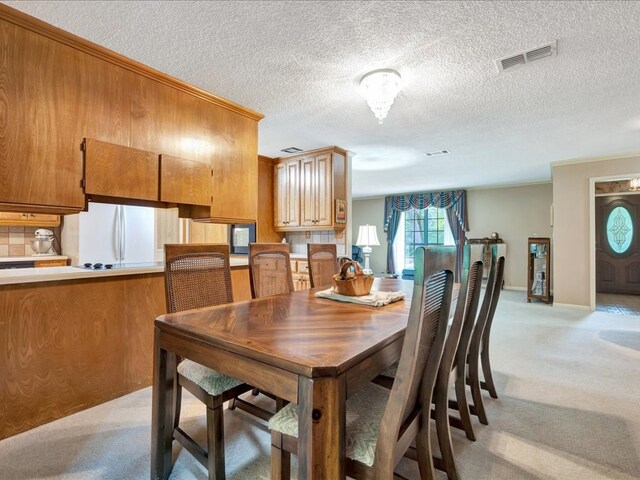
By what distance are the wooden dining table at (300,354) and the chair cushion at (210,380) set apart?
0.09 meters

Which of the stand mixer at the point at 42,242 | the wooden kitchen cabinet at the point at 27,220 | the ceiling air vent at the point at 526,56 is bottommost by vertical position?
the stand mixer at the point at 42,242

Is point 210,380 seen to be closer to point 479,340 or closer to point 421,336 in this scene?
point 421,336

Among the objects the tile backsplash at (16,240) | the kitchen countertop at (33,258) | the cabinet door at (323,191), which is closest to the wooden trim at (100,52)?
the cabinet door at (323,191)

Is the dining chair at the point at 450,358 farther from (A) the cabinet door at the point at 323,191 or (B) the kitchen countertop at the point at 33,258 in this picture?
(B) the kitchen countertop at the point at 33,258

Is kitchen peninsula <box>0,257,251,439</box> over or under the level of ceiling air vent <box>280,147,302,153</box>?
under

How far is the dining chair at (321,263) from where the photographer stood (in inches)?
108

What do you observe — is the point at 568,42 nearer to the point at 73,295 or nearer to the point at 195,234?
the point at 73,295

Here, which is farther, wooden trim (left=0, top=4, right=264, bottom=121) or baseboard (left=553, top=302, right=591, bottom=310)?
baseboard (left=553, top=302, right=591, bottom=310)

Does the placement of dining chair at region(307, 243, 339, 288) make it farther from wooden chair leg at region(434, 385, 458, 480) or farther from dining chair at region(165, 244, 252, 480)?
wooden chair leg at region(434, 385, 458, 480)

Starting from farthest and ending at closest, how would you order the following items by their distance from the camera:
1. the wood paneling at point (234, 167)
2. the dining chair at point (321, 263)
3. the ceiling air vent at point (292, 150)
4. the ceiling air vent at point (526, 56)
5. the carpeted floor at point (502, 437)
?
the ceiling air vent at point (292, 150) < the wood paneling at point (234, 167) < the dining chair at point (321, 263) < the ceiling air vent at point (526, 56) < the carpeted floor at point (502, 437)

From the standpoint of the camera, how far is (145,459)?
164 centimetres

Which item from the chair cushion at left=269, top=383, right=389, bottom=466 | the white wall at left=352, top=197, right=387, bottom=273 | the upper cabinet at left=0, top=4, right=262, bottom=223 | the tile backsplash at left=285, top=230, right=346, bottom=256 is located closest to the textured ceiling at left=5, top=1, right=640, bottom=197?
the upper cabinet at left=0, top=4, right=262, bottom=223

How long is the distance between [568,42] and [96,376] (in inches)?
146

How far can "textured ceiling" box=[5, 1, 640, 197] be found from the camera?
1764mm
